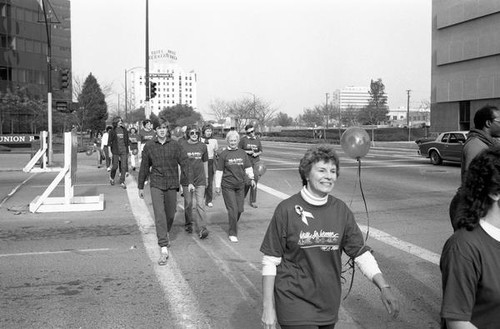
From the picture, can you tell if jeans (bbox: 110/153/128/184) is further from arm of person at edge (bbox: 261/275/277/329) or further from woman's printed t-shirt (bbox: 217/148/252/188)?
arm of person at edge (bbox: 261/275/277/329)

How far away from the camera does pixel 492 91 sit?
40281 mm

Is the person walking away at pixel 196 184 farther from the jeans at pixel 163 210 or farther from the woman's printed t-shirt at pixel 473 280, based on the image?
the woman's printed t-shirt at pixel 473 280

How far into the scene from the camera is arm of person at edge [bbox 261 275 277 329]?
2.80 meters

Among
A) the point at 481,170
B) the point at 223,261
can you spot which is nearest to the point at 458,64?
the point at 223,261

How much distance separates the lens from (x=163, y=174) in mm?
6996

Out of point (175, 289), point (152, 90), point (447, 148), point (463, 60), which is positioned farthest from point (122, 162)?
point (463, 60)

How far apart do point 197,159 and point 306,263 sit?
5909 mm

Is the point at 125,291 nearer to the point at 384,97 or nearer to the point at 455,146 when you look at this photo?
the point at 455,146

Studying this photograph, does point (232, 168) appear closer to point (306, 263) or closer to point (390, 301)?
point (306, 263)

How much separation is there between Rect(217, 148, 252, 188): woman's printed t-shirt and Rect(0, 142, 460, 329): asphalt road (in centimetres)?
90

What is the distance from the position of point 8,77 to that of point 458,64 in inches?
1577

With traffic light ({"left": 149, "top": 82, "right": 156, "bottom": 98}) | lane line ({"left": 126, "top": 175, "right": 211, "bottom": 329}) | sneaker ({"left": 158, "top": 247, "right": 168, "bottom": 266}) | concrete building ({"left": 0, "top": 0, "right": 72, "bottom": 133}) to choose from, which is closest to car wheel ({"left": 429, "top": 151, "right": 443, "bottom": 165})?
traffic light ({"left": 149, "top": 82, "right": 156, "bottom": 98})

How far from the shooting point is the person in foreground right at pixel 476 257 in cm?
215

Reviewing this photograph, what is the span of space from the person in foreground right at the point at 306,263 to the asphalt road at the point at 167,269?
1757 millimetres
